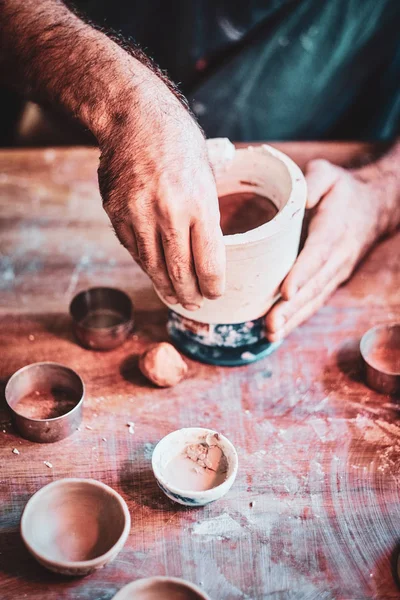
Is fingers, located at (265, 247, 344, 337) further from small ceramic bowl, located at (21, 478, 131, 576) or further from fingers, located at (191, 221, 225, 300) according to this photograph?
small ceramic bowl, located at (21, 478, 131, 576)

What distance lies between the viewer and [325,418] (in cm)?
106

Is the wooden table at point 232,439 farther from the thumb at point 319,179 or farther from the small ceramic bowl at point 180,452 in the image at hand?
the thumb at point 319,179

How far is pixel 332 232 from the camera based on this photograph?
1.22 metres

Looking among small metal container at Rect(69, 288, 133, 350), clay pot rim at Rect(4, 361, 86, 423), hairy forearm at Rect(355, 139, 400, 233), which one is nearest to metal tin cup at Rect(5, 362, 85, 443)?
clay pot rim at Rect(4, 361, 86, 423)

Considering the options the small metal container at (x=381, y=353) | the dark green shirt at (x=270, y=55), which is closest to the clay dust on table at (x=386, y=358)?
the small metal container at (x=381, y=353)

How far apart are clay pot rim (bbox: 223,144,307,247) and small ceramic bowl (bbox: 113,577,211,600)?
18.3 inches

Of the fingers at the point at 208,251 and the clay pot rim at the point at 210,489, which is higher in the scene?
the fingers at the point at 208,251

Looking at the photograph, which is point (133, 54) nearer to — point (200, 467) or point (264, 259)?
point (264, 259)

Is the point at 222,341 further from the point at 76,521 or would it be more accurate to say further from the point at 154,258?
the point at 76,521

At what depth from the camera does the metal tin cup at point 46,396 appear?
100cm

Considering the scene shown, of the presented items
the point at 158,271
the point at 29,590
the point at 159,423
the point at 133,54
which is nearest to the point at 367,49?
the point at 133,54

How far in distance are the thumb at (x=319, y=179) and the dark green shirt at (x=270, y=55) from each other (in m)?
0.46

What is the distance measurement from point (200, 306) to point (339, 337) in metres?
0.33

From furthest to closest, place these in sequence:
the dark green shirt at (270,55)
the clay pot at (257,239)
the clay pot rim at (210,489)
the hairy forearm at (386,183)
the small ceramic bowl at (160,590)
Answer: the dark green shirt at (270,55) → the hairy forearm at (386,183) → the clay pot at (257,239) → the clay pot rim at (210,489) → the small ceramic bowl at (160,590)
